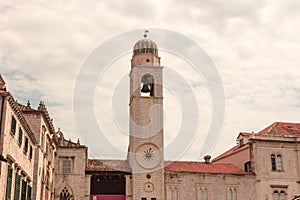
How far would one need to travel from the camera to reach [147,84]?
49906 mm

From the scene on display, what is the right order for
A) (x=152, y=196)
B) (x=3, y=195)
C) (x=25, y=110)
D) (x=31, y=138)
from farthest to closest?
(x=152, y=196), (x=25, y=110), (x=31, y=138), (x=3, y=195)

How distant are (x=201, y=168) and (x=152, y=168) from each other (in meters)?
6.13

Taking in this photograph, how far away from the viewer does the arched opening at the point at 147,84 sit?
163 feet

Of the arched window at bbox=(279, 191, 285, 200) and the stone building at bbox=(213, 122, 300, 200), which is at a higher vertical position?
the stone building at bbox=(213, 122, 300, 200)

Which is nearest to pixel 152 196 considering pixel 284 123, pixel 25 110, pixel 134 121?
pixel 134 121

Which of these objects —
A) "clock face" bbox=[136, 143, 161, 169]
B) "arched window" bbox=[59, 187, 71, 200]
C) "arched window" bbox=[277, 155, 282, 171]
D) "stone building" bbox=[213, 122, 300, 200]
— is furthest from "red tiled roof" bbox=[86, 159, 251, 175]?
"arched window" bbox=[277, 155, 282, 171]

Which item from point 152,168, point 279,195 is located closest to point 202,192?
point 152,168

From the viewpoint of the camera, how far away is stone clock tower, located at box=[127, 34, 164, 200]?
46156 mm

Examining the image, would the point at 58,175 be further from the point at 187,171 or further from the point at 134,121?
the point at 187,171

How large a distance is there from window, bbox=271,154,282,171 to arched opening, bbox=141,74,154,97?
1550cm

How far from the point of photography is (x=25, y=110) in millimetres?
37438

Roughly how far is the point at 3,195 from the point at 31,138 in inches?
340

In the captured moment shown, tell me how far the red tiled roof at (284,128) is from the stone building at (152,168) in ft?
0.70

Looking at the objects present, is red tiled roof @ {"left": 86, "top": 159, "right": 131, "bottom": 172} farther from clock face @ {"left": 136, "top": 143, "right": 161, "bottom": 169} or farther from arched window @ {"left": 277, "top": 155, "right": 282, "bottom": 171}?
arched window @ {"left": 277, "top": 155, "right": 282, "bottom": 171}
